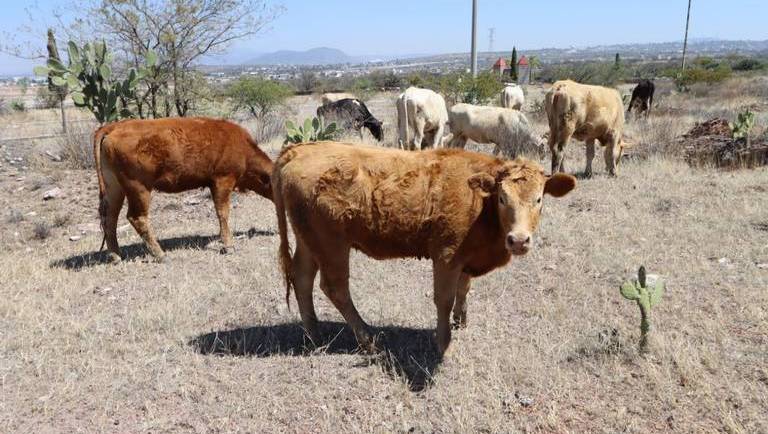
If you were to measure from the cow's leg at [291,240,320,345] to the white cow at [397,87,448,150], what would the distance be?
8945 millimetres

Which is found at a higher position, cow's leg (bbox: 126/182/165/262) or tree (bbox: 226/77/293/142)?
tree (bbox: 226/77/293/142)

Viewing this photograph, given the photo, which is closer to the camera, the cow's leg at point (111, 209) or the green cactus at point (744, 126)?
the cow's leg at point (111, 209)

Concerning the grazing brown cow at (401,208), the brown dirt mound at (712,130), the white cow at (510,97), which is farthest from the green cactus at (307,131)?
the white cow at (510,97)

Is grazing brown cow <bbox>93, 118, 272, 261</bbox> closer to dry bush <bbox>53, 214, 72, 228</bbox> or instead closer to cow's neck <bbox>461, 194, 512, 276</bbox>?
dry bush <bbox>53, 214, 72, 228</bbox>

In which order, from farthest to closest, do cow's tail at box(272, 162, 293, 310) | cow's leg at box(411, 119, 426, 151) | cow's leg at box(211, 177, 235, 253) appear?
cow's leg at box(411, 119, 426, 151), cow's leg at box(211, 177, 235, 253), cow's tail at box(272, 162, 293, 310)

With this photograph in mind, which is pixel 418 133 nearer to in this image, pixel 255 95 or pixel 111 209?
pixel 111 209

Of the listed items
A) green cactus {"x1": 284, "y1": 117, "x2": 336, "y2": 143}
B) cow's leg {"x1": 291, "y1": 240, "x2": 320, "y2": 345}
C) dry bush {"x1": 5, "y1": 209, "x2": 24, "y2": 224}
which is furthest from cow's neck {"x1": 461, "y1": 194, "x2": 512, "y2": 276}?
dry bush {"x1": 5, "y1": 209, "x2": 24, "y2": 224}

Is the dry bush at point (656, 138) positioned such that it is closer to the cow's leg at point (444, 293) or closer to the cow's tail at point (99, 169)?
the cow's leg at point (444, 293)

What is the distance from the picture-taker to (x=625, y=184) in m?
10.1

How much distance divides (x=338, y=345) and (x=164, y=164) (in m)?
3.71

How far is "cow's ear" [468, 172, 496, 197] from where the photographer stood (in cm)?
391

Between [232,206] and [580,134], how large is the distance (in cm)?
671

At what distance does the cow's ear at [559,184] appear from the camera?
4.05 metres

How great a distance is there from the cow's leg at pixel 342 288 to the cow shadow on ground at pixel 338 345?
14 cm
